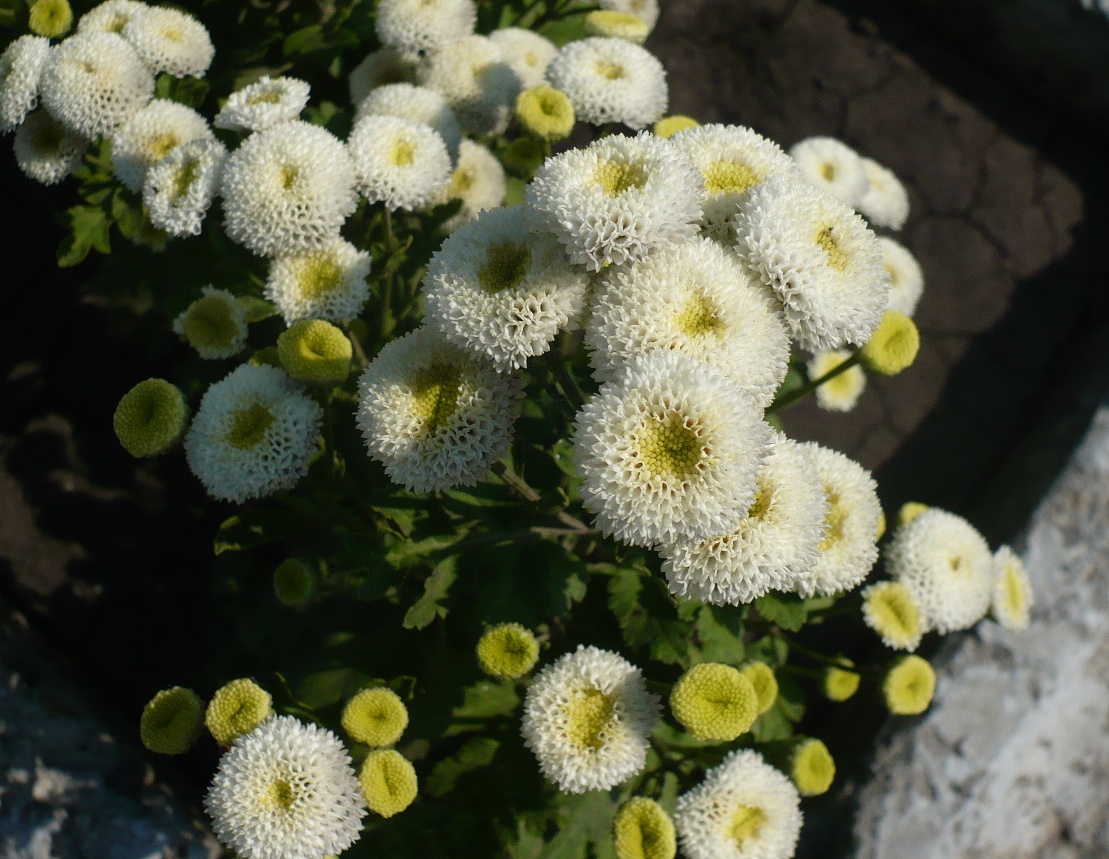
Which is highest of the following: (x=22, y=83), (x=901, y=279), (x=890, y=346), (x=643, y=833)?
(x=890, y=346)

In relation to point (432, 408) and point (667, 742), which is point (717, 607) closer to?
point (667, 742)

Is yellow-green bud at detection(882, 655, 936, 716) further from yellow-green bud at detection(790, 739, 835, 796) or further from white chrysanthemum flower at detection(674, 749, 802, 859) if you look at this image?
white chrysanthemum flower at detection(674, 749, 802, 859)

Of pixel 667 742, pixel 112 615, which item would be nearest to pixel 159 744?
pixel 667 742

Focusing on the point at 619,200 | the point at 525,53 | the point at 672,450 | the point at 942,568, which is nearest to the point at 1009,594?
the point at 942,568

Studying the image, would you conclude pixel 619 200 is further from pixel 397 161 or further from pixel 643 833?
pixel 643 833

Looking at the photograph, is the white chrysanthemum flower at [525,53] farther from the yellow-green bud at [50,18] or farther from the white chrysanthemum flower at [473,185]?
the yellow-green bud at [50,18]

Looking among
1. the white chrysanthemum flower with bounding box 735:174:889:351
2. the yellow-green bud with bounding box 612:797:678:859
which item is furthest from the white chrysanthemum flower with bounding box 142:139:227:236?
the yellow-green bud with bounding box 612:797:678:859

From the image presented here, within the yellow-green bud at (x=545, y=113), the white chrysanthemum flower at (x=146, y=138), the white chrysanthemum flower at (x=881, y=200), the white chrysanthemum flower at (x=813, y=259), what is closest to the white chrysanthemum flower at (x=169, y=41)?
the white chrysanthemum flower at (x=146, y=138)
